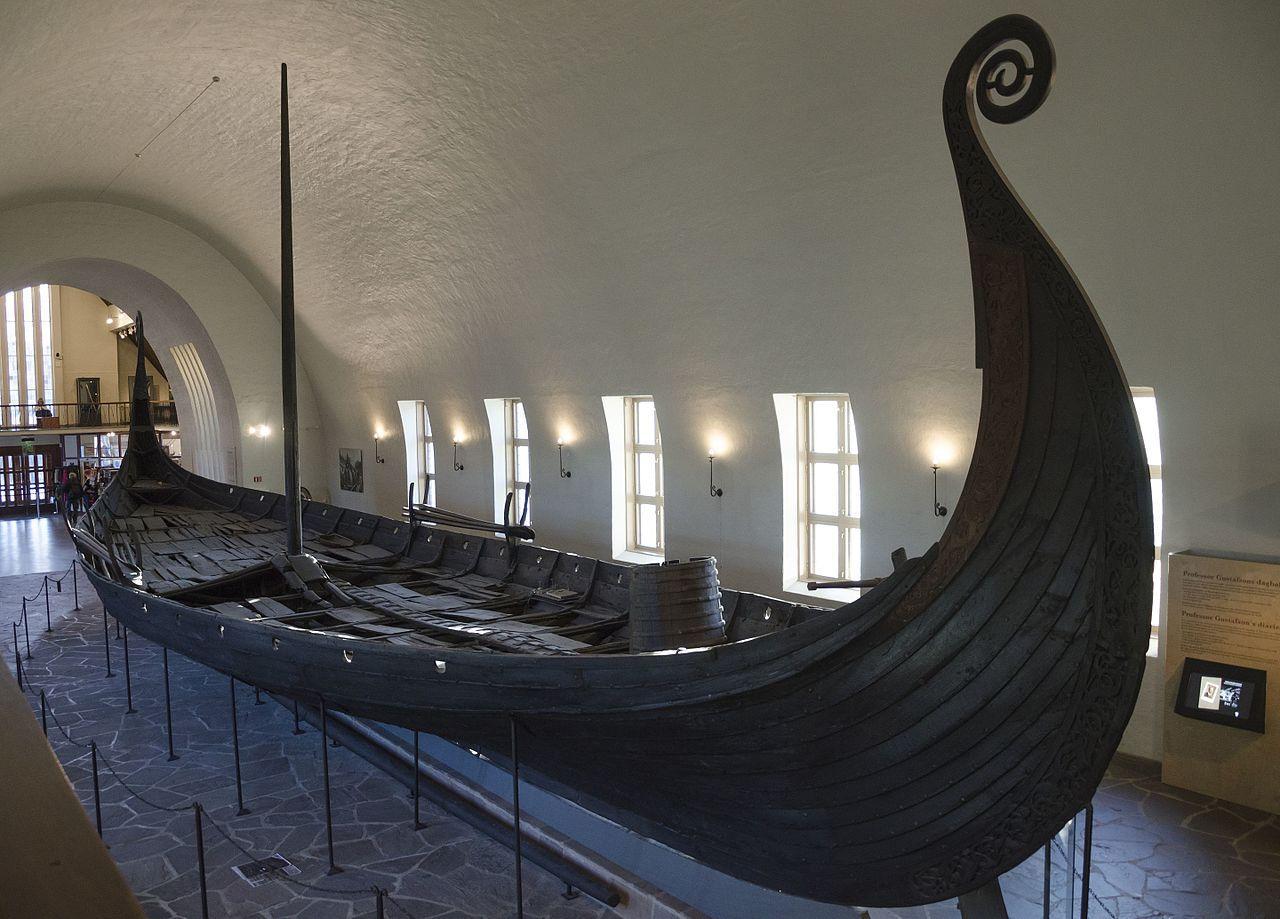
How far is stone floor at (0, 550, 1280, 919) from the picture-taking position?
201 inches

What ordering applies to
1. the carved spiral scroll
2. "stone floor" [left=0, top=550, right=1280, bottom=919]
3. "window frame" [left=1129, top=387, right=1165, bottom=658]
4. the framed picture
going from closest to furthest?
the carved spiral scroll → "stone floor" [left=0, top=550, right=1280, bottom=919] → "window frame" [left=1129, top=387, right=1165, bottom=658] → the framed picture

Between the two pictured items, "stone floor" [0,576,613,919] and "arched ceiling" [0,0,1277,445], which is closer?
"stone floor" [0,576,613,919]

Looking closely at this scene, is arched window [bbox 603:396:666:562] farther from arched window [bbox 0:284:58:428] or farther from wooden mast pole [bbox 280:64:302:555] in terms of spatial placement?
arched window [bbox 0:284:58:428]

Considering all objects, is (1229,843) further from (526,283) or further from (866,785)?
(526,283)

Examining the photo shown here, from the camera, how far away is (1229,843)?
18.6 ft

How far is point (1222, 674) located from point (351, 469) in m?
15.7

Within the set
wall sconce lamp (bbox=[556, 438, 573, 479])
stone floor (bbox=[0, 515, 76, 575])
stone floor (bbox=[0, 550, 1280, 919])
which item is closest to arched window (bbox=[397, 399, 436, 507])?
wall sconce lamp (bbox=[556, 438, 573, 479])

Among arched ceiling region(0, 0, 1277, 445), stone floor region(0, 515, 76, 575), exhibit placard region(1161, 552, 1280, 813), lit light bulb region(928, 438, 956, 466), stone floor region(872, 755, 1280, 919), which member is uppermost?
arched ceiling region(0, 0, 1277, 445)

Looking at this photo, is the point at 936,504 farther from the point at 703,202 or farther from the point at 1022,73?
the point at 1022,73

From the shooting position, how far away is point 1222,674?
6.18 metres

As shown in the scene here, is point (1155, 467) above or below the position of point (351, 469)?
above

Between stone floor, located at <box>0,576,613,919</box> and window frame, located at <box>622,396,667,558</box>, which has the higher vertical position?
window frame, located at <box>622,396,667,558</box>

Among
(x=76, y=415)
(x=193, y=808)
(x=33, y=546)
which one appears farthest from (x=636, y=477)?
(x=76, y=415)

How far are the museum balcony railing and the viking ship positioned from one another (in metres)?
28.4
